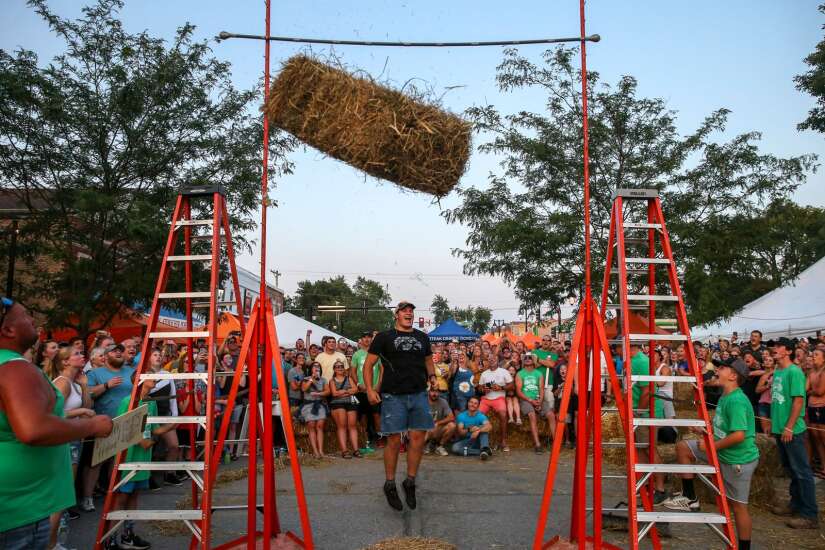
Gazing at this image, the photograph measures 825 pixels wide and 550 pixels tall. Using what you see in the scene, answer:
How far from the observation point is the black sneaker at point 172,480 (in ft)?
28.3

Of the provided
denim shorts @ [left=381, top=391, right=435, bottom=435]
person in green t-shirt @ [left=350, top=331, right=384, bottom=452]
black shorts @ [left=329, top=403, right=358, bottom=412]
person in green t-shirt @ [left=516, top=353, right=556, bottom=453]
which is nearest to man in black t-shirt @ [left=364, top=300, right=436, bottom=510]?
denim shorts @ [left=381, top=391, right=435, bottom=435]

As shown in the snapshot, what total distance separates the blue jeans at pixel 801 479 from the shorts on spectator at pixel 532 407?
17.7 ft

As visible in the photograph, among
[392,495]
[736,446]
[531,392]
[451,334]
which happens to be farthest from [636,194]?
[451,334]

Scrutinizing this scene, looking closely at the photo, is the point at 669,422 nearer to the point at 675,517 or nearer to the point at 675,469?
the point at 675,469

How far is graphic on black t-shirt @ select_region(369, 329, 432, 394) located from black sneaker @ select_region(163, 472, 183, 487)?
3.85 meters

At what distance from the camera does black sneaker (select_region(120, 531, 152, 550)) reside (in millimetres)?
5371

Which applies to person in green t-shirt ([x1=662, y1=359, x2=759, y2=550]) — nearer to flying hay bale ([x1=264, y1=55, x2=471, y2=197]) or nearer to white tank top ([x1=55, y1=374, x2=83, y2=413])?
flying hay bale ([x1=264, y1=55, x2=471, y2=197])

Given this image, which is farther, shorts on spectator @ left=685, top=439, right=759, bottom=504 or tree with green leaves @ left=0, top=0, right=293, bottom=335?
tree with green leaves @ left=0, top=0, right=293, bottom=335

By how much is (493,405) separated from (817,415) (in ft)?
16.8

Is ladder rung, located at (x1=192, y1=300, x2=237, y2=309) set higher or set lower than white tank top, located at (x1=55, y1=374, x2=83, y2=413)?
higher

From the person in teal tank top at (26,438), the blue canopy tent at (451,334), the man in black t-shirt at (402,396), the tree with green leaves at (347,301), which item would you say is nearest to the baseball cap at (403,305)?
the man in black t-shirt at (402,396)

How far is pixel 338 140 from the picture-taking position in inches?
206

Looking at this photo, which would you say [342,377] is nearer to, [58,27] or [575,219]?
[575,219]

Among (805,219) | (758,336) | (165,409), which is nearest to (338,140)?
(165,409)
